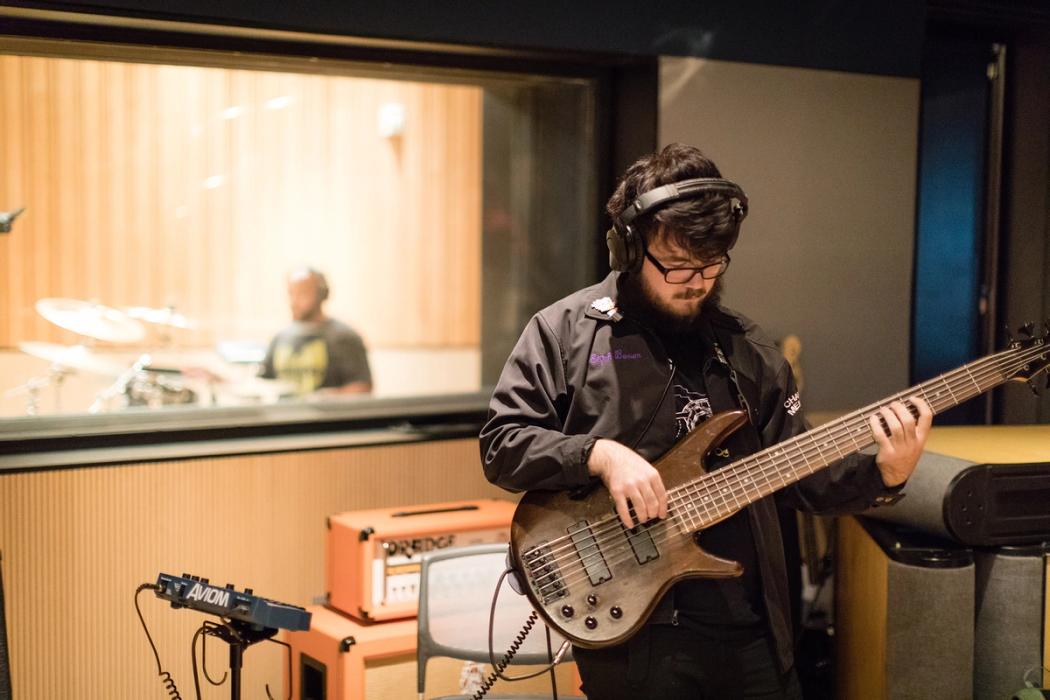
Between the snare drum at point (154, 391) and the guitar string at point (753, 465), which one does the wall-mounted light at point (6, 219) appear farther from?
the guitar string at point (753, 465)

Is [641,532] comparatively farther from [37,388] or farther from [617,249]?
[37,388]

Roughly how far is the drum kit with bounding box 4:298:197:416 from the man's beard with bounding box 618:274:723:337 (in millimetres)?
2248

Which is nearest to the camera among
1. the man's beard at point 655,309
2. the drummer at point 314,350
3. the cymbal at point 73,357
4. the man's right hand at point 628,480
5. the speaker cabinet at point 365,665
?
the man's right hand at point 628,480

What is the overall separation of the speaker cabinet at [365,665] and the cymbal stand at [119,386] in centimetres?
109

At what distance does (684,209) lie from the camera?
2158 mm

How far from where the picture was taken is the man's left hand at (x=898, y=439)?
7.36 ft

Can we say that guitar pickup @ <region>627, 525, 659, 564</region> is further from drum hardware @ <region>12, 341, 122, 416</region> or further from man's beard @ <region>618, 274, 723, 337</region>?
drum hardware @ <region>12, 341, 122, 416</region>

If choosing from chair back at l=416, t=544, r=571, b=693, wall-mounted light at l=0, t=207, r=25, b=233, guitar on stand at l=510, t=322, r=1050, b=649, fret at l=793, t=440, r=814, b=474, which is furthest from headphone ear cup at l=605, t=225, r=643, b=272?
wall-mounted light at l=0, t=207, r=25, b=233

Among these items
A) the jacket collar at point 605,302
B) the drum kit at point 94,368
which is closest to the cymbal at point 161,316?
the drum kit at point 94,368

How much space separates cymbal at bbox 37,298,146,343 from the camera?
4168 millimetres

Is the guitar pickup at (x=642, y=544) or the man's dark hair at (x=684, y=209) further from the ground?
the man's dark hair at (x=684, y=209)

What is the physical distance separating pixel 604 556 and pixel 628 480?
255mm

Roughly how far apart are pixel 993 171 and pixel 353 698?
3.33 metres

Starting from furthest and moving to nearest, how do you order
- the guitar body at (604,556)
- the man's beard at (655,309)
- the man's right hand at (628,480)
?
the man's beard at (655,309)
the guitar body at (604,556)
the man's right hand at (628,480)
